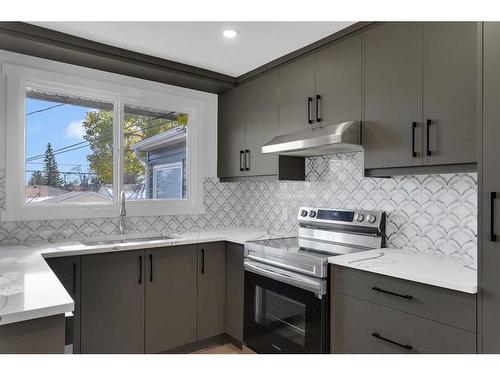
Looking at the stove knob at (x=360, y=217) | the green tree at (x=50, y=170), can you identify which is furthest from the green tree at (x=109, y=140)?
the stove knob at (x=360, y=217)

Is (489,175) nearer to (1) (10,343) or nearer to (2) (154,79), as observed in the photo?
(1) (10,343)

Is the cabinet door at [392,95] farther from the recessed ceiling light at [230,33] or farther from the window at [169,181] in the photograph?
the window at [169,181]

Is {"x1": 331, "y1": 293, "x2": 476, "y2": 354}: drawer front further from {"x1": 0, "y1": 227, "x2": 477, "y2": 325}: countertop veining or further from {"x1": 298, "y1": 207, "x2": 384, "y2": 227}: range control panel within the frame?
{"x1": 298, "y1": 207, "x2": 384, "y2": 227}: range control panel

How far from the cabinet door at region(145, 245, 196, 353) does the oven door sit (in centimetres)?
43

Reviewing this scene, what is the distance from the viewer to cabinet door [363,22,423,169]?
1917 mm

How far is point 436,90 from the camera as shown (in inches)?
71.7

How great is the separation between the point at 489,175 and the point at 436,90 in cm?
58

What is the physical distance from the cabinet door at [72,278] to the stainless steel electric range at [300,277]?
3.64ft

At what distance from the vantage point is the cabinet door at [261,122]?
2.90 m

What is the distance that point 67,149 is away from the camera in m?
2.80

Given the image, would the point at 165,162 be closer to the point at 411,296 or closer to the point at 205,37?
the point at 205,37

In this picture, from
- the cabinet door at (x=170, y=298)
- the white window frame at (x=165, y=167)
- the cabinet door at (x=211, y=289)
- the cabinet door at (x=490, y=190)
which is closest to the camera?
the cabinet door at (x=490, y=190)

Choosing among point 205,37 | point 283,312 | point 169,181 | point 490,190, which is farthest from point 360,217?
point 169,181

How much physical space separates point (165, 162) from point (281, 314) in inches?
68.8
